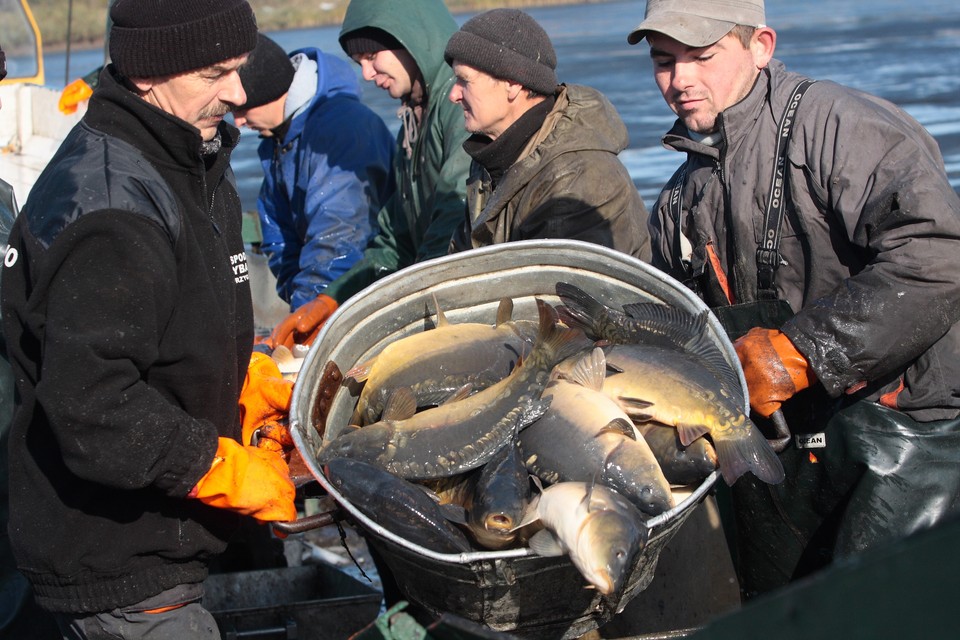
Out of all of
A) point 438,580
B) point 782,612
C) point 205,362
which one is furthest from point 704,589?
point 782,612

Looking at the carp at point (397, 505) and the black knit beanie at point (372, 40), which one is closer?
the carp at point (397, 505)

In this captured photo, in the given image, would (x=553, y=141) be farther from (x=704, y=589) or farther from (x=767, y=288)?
(x=704, y=589)

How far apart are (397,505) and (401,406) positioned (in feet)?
1.75

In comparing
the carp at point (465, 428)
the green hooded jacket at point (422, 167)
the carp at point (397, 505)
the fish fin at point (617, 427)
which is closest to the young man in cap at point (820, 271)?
the fish fin at point (617, 427)

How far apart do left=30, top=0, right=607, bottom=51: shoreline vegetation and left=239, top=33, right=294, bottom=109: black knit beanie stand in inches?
1365

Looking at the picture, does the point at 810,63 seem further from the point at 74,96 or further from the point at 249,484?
the point at 249,484

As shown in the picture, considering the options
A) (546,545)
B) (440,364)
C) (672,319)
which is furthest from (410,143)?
(546,545)

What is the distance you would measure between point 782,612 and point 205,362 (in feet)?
6.10

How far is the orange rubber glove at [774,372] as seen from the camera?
320 cm

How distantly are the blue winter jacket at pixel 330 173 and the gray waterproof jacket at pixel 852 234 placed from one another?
8.61ft

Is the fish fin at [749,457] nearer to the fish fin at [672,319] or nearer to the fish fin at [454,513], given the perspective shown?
the fish fin at [672,319]

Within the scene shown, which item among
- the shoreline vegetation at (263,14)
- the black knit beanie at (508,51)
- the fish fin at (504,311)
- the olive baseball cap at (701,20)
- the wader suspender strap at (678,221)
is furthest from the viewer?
the shoreline vegetation at (263,14)

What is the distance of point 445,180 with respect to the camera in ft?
17.1

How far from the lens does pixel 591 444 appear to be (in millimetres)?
2939
